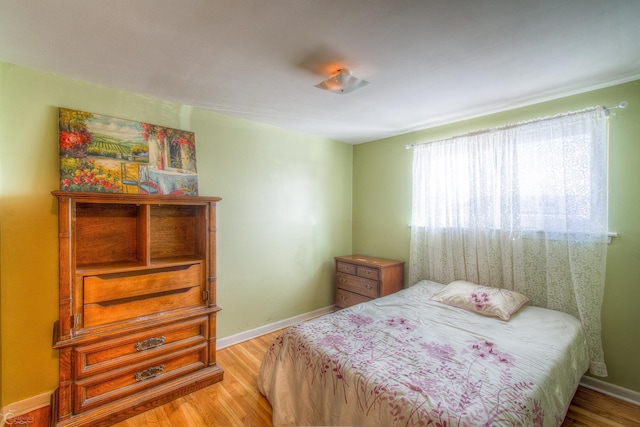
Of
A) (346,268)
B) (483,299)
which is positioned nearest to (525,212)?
(483,299)

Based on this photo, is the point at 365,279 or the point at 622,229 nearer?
the point at 622,229

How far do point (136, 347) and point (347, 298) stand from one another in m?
2.27

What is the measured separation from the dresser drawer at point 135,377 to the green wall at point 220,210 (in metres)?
0.46

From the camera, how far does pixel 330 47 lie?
165cm

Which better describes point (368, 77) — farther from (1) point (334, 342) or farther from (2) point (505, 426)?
(2) point (505, 426)

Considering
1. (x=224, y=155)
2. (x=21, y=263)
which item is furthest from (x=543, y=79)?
(x=21, y=263)

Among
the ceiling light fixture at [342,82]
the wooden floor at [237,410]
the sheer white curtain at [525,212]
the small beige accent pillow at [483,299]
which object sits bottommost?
the wooden floor at [237,410]

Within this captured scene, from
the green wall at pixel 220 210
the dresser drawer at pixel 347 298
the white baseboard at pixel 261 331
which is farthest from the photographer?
the dresser drawer at pixel 347 298

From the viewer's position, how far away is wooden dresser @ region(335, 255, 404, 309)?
3192 mm

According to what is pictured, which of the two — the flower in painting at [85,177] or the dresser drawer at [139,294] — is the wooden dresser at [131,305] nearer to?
the dresser drawer at [139,294]

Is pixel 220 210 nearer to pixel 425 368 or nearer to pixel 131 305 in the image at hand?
pixel 131 305

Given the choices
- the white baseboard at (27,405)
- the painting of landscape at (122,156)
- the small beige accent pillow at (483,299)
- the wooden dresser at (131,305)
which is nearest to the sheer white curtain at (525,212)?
the small beige accent pillow at (483,299)

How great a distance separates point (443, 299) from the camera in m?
2.58

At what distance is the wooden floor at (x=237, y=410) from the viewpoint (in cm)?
187
